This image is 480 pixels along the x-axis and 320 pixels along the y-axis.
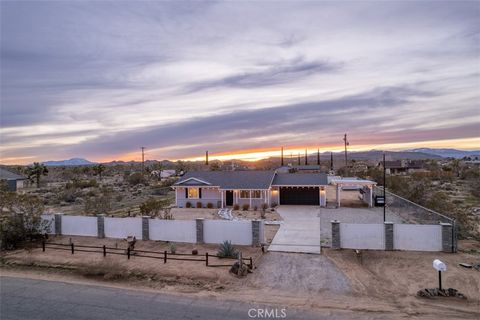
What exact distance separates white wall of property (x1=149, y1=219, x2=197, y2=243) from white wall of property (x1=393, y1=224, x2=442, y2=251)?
10.7 metres

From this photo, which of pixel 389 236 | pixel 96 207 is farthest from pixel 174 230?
pixel 96 207

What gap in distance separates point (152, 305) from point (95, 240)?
35.8 ft

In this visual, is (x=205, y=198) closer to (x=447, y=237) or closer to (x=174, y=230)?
(x=174, y=230)

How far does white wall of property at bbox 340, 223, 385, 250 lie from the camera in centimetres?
1784

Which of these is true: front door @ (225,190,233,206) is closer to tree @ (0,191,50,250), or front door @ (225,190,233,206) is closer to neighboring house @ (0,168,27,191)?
tree @ (0,191,50,250)

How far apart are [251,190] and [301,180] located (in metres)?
5.49

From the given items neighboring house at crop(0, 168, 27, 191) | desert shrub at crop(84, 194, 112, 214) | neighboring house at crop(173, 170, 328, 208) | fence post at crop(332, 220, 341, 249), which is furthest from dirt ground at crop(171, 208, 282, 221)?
neighboring house at crop(0, 168, 27, 191)

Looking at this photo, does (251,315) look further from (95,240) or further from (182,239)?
(95,240)

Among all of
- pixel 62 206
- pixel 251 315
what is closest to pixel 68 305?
pixel 251 315

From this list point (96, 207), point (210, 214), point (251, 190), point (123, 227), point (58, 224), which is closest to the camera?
point (123, 227)

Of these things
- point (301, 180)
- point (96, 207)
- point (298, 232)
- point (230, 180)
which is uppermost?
point (230, 180)

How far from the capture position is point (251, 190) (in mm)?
33531

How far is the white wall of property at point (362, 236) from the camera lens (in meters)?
17.8

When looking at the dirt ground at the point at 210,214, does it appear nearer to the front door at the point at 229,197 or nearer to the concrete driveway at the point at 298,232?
the concrete driveway at the point at 298,232
